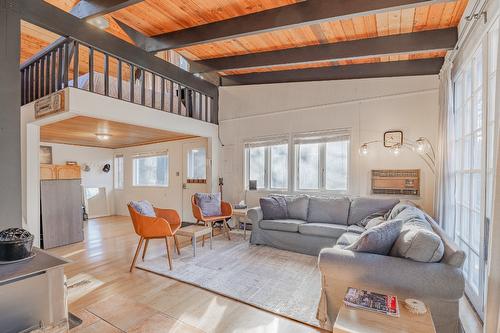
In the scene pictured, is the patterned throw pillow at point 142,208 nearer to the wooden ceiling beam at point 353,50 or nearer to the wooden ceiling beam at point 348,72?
the wooden ceiling beam at point 353,50

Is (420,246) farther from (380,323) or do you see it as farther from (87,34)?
(87,34)

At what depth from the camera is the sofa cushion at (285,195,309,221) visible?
14.3 feet

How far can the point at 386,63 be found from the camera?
4219mm

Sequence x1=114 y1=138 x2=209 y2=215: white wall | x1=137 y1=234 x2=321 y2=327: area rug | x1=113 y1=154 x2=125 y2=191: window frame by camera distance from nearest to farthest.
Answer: x1=137 y1=234 x2=321 y2=327: area rug < x1=114 y1=138 x2=209 y2=215: white wall < x1=113 y1=154 x2=125 y2=191: window frame

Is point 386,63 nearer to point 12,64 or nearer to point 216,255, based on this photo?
point 216,255

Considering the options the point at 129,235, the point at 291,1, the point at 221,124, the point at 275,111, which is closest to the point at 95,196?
the point at 129,235

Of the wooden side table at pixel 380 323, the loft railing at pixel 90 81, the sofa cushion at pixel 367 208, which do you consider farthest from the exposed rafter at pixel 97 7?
the sofa cushion at pixel 367 208

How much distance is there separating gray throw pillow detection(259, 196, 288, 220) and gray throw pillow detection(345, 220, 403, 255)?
230cm

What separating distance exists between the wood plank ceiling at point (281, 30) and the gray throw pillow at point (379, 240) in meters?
2.18

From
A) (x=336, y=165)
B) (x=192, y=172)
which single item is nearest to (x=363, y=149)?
(x=336, y=165)

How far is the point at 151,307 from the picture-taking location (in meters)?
2.38

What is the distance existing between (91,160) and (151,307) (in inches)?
239

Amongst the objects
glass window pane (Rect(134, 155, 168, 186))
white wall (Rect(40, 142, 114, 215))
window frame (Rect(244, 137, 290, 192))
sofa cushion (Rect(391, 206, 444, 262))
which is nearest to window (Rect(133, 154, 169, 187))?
glass window pane (Rect(134, 155, 168, 186))

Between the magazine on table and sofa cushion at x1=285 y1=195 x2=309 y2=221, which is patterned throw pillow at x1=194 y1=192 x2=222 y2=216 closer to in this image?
sofa cushion at x1=285 y1=195 x2=309 y2=221
